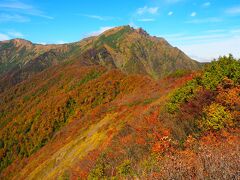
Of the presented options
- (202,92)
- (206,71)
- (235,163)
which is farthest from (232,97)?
(235,163)

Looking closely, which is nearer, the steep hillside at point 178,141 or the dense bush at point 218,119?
the steep hillside at point 178,141

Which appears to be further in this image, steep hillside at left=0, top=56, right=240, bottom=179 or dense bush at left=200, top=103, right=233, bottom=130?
dense bush at left=200, top=103, right=233, bottom=130

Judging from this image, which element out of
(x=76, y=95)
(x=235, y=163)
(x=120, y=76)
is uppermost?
(x=235, y=163)

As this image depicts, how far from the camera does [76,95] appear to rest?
631 feet

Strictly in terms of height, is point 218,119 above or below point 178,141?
above

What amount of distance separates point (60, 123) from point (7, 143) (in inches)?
1525

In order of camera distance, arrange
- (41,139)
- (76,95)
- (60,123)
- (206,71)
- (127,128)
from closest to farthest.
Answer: (206,71), (127,128), (41,139), (60,123), (76,95)

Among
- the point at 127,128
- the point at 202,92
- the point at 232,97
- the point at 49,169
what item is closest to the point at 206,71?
the point at 202,92

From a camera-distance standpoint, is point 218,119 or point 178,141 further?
point 178,141

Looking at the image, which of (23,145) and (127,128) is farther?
(23,145)

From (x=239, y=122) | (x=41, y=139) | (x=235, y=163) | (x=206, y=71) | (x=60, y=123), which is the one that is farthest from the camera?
(x=60, y=123)

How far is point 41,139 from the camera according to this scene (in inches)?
6476

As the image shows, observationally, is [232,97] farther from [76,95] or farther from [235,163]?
[76,95]

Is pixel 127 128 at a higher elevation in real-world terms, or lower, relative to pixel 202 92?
lower
